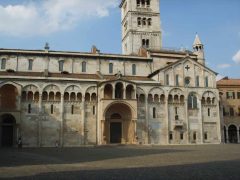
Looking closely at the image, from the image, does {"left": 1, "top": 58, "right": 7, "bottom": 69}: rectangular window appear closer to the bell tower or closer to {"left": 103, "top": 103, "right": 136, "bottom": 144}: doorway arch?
{"left": 103, "top": 103, "right": 136, "bottom": 144}: doorway arch

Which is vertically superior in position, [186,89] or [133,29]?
[133,29]

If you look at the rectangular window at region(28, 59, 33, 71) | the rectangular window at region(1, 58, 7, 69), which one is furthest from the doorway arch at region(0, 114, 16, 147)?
the rectangular window at region(28, 59, 33, 71)

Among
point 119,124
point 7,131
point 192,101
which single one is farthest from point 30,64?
point 192,101

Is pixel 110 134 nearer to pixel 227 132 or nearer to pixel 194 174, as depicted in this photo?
pixel 227 132

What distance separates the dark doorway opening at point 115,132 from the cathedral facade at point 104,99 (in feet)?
0.49

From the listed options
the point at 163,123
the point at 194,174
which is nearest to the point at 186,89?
the point at 163,123

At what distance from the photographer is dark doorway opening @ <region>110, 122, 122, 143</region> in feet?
158

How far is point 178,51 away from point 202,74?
28.6 ft

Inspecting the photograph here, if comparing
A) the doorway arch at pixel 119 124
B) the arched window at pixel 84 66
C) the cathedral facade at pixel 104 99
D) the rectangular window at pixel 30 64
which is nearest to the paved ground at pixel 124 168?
the cathedral facade at pixel 104 99

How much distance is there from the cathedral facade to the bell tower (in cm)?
993

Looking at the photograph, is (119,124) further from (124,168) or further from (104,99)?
(124,168)

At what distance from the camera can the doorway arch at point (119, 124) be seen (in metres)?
47.7

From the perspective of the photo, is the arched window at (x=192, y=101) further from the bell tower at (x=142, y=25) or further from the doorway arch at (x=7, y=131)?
the doorway arch at (x=7, y=131)

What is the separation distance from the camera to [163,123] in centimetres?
4966
